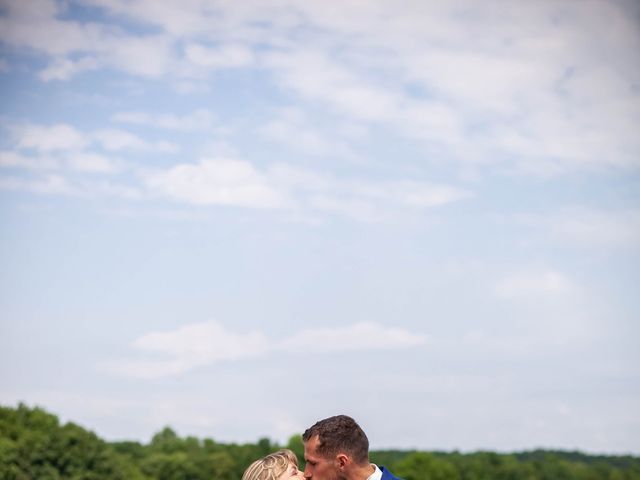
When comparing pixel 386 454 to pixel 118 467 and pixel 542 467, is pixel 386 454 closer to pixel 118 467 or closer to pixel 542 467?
pixel 542 467

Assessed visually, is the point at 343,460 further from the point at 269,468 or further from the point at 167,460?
the point at 167,460

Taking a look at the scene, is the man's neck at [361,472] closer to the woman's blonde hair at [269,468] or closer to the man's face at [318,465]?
the man's face at [318,465]

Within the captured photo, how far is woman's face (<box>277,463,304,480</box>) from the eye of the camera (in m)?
8.97

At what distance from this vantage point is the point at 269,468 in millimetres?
9125

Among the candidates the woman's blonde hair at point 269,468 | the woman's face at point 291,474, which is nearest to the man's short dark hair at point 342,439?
the woman's face at point 291,474

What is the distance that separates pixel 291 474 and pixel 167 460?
112159 mm

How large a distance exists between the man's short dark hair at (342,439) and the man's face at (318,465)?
0.13 ft

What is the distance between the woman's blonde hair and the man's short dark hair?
804 millimetres

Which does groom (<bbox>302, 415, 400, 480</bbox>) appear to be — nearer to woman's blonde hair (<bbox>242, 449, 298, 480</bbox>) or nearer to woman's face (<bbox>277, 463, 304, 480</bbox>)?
woman's face (<bbox>277, 463, 304, 480</bbox>)

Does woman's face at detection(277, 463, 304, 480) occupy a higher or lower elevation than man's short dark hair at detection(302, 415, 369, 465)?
lower

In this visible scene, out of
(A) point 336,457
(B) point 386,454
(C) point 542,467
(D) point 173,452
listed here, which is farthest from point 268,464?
(B) point 386,454

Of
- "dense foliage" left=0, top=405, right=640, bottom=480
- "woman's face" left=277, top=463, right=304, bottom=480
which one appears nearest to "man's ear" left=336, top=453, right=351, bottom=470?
"woman's face" left=277, top=463, right=304, bottom=480

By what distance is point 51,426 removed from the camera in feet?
259

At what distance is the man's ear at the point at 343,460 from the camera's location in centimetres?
835
